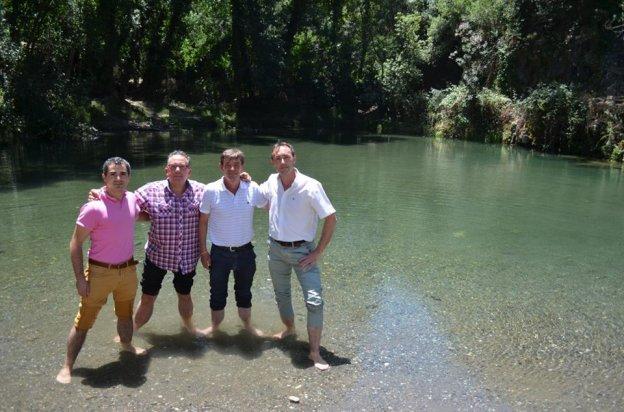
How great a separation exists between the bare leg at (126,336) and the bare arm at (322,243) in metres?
1.53

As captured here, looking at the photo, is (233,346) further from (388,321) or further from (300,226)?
(388,321)

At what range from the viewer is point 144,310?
5.26 m

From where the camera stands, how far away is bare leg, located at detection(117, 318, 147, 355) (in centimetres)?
492

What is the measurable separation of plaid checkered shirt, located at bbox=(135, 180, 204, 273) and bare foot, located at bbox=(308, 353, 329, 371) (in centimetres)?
125

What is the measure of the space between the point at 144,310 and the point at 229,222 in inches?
46.3

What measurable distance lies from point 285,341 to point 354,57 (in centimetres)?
3189

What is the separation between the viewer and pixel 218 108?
106 ft

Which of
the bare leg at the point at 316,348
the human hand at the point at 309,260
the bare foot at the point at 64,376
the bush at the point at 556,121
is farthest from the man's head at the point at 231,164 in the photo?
the bush at the point at 556,121

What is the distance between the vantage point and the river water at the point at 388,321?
14.8 feet

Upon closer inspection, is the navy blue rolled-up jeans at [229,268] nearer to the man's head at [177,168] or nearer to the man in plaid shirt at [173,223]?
the man in plaid shirt at [173,223]

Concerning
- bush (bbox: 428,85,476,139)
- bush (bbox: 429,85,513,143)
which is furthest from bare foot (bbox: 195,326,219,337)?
bush (bbox: 428,85,476,139)

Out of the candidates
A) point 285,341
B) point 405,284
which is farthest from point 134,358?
point 405,284

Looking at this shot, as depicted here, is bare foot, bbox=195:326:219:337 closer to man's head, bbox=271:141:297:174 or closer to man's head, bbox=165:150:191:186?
man's head, bbox=165:150:191:186

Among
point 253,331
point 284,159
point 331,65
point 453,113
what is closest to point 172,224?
point 284,159
